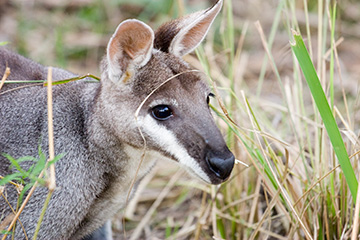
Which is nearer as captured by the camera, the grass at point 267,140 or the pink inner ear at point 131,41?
the pink inner ear at point 131,41

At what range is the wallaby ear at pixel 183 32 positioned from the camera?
10.0 feet

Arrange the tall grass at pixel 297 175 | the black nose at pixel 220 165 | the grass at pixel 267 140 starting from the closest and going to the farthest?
the black nose at pixel 220 165 → the tall grass at pixel 297 175 → the grass at pixel 267 140

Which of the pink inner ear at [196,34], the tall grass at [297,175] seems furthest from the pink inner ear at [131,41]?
the tall grass at [297,175]

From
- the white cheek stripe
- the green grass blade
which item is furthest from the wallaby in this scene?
the green grass blade

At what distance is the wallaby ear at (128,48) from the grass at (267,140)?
0.43 meters

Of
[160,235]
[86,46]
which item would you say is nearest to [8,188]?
[160,235]

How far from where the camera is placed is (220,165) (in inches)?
105

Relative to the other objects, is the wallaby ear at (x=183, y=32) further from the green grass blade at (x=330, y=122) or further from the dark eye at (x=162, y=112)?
the green grass blade at (x=330, y=122)

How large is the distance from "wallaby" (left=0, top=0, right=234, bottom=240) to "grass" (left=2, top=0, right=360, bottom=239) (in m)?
0.31

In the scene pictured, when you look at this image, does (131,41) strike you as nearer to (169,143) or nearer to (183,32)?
(183,32)

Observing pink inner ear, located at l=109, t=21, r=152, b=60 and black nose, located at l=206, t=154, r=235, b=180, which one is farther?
pink inner ear, located at l=109, t=21, r=152, b=60

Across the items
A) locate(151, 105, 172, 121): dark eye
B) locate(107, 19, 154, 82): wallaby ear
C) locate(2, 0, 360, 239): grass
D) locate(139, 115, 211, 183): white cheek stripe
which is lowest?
locate(2, 0, 360, 239): grass

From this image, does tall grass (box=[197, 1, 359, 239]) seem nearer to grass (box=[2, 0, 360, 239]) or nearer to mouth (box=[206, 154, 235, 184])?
grass (box=[2, 0, 360, 239])

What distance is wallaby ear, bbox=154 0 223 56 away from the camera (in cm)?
305
